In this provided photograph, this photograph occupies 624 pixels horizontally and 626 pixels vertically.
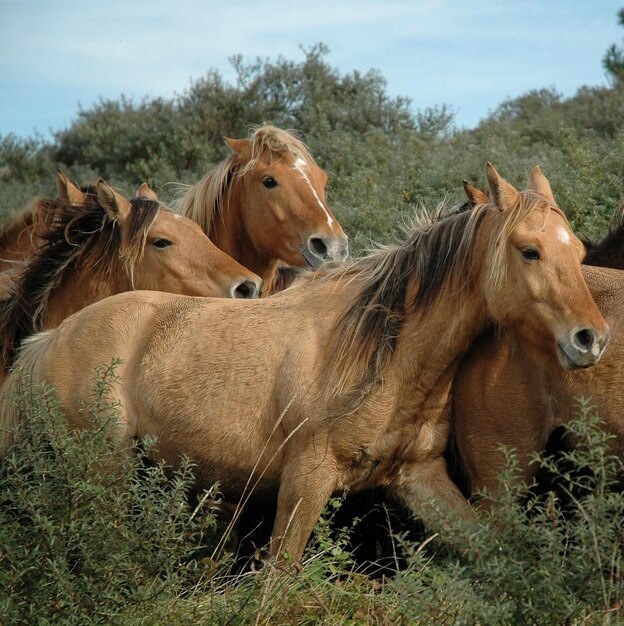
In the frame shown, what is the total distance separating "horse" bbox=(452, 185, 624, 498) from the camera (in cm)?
471

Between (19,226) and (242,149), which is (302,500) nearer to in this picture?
(242,149)

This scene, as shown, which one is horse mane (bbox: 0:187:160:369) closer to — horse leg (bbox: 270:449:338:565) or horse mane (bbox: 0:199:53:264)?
horse mane (bbox: 0:199:53:264)

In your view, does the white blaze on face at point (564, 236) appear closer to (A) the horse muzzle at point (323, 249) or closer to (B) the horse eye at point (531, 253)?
(B) the horse eye at point (531, 253)

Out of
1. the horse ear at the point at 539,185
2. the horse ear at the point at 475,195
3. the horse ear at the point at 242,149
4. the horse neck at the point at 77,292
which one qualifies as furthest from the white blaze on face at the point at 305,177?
the horse ear at the point at 539,185

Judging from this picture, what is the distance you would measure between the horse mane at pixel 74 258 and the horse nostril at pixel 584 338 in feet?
10.3

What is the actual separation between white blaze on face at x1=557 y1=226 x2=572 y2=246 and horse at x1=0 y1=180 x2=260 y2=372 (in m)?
2.36

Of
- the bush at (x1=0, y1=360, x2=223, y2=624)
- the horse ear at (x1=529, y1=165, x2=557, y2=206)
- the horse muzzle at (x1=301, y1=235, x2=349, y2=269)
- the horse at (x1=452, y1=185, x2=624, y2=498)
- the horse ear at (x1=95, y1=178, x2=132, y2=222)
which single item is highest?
the horse ear at (x1=529, y1=165, x2=557, y2=206)

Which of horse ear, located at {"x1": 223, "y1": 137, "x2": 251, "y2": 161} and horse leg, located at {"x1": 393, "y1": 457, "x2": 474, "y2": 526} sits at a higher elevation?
horse ear, located at {"x1": 223, "y1": 137, "x2": 251, "y2": 161}

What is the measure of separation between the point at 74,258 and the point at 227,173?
62.9 inches

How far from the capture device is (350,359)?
4.91 metres

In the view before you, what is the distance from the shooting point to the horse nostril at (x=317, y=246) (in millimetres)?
7221

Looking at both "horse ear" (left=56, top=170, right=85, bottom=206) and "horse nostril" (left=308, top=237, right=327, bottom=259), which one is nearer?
"horse nostril" (left=308, top=237, right=327, bottom=259)

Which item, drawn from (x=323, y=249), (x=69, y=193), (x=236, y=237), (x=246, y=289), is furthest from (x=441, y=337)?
(x=69, y=193)

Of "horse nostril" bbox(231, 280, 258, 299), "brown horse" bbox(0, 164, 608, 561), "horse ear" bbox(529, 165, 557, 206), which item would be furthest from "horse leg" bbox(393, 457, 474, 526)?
"horse nostril" bbox(231, 280, 258, 299)
